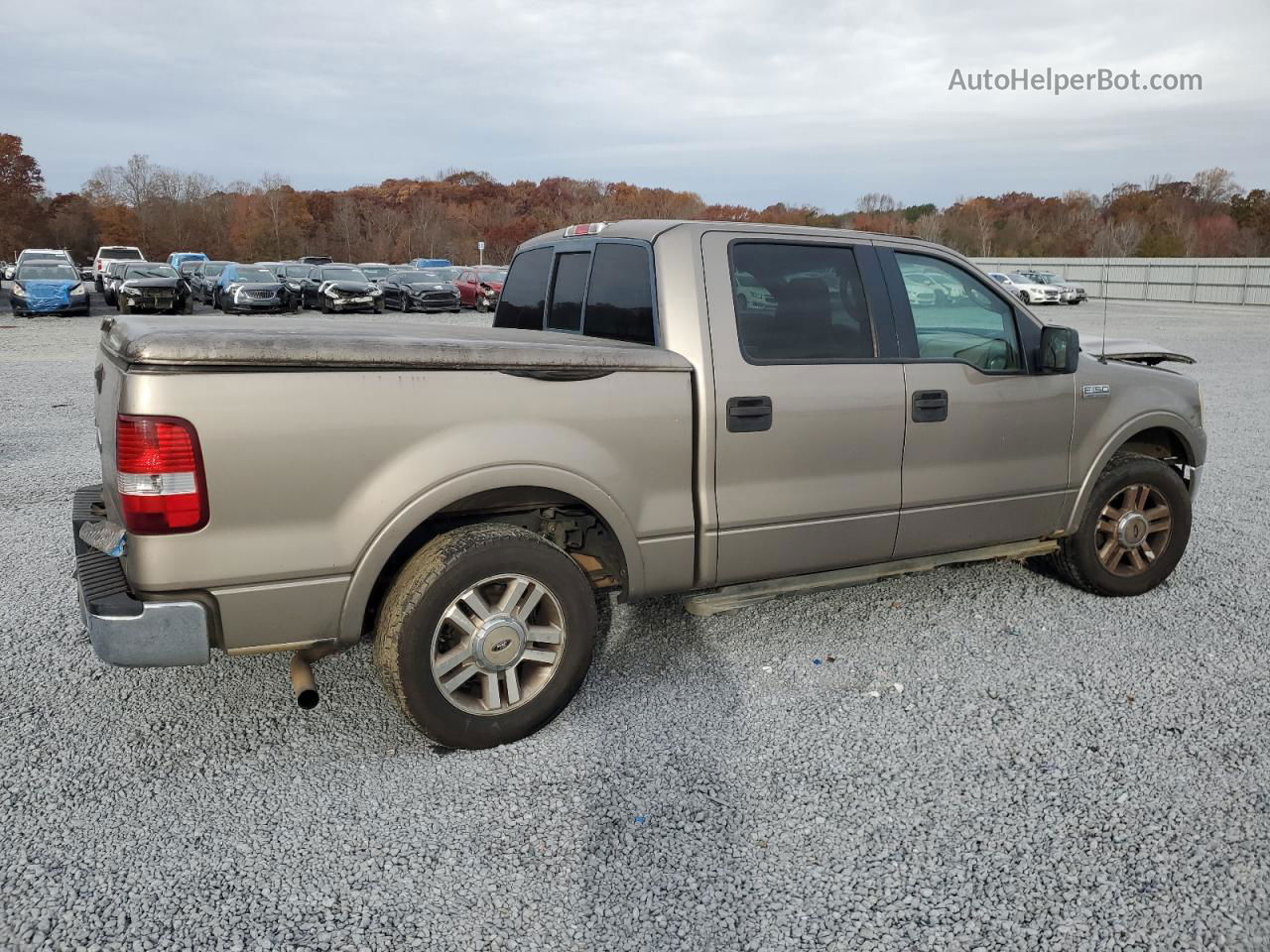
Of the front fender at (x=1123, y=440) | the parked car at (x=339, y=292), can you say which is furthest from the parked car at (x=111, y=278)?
the front fender at (x=1123, y=440)

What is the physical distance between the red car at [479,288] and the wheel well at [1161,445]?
26338 millimetres

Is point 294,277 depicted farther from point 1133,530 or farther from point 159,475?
point 159,475

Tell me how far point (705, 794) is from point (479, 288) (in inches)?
1148

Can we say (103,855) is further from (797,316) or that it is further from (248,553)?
(797,316)

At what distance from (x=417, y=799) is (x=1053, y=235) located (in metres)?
77.6

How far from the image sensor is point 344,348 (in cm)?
313

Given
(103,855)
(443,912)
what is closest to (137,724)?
(103,855)

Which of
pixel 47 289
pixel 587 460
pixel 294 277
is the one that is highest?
pixel 294 277

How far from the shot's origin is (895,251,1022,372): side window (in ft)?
14.5

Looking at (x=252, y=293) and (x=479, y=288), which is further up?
(x=479, y=288)

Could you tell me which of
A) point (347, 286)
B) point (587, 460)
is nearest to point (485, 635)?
point (587, 460)

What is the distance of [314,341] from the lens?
3129mm

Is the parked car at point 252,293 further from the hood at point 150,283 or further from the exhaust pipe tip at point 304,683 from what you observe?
the exhaust pipe tip at point 304,683

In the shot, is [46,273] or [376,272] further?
[376,272]
